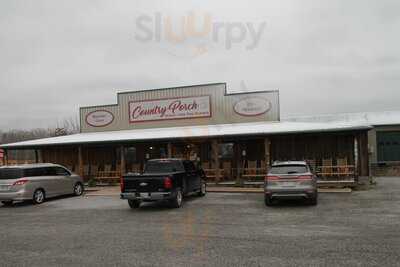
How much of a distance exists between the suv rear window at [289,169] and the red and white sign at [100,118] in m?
16.5

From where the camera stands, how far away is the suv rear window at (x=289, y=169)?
1376cm

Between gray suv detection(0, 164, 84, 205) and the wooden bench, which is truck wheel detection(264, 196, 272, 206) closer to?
gray suv detection(0, 164, 84, 205)

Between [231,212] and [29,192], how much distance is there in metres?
8.76

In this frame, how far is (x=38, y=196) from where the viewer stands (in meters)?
16.9

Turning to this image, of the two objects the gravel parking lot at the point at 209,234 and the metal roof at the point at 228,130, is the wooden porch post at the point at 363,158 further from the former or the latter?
the gravel parking lot at the point at 209,234

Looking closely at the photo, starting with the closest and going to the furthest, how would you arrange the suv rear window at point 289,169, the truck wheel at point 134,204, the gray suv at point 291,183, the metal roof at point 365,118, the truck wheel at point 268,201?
the gray suv at point 291,183
the suv rear window at point 289,169
the truck wheel at point 268,201
the truck wheel at point 134,204
the metal roof at point 365,118

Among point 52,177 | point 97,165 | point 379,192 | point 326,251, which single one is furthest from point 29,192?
point 379,192

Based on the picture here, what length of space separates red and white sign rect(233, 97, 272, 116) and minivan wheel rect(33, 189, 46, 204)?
12.5m

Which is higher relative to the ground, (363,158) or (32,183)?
(363,158)

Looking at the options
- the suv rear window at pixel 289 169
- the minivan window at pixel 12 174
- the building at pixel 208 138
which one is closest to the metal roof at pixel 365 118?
the building at pixel 208 138

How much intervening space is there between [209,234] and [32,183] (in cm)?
1018

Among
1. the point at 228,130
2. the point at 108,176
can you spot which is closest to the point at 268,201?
the point at 228,130

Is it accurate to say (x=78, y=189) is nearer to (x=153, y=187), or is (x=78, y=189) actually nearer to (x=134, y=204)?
(x=134, y=204)

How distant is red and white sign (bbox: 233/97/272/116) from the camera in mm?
24406
